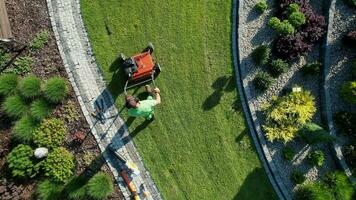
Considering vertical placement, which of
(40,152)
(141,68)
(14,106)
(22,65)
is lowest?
(40,152)

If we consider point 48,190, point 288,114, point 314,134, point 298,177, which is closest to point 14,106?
point 48,190

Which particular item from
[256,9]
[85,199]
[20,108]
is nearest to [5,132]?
[20,108]

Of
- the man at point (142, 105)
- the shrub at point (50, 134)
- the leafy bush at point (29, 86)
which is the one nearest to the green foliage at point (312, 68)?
the man at point (142, 105)

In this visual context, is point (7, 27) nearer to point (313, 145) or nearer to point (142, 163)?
point (142, 163)

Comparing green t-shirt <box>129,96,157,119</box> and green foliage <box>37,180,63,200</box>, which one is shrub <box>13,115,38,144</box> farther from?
green t-shirt <box>129,96,157,119</box>

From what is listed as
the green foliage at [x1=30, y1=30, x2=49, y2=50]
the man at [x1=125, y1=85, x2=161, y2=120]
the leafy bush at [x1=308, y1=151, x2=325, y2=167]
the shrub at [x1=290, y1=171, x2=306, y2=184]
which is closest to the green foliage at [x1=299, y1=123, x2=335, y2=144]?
the leafy bush at [x1=308, y1=151, x2=325, y2=167]

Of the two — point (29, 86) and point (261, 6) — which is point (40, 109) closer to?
point (29, 86)

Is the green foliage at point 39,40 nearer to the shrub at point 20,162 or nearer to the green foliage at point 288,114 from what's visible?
the shrub at point 20,162
